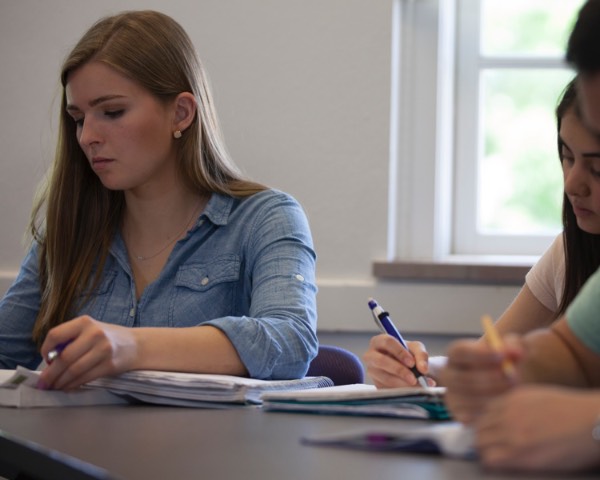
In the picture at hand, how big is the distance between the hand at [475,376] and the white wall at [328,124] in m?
1.72

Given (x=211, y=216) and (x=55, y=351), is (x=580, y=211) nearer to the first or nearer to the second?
(x=211, y=216)

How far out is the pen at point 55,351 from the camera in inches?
53.4

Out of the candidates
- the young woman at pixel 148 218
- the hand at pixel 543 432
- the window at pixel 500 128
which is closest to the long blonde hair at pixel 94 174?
the young woman at pixel 148 218

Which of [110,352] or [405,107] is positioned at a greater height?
[405,107]

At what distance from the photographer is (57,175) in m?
2.03

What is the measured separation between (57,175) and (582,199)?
1.06 metres

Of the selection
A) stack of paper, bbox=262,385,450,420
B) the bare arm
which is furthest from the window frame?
stack of paper, bbox=262,385,450,420

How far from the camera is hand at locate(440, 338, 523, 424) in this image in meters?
0.84

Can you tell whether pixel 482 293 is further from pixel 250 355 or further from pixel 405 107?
pixel 250 355

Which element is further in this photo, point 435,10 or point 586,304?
point 435,10

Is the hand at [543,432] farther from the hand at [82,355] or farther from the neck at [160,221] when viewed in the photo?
the neck at [160,221]

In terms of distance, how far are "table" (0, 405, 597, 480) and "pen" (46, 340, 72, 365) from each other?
A: 73mm

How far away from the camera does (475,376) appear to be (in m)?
0.84

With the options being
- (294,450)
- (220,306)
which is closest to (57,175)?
(220,306)
